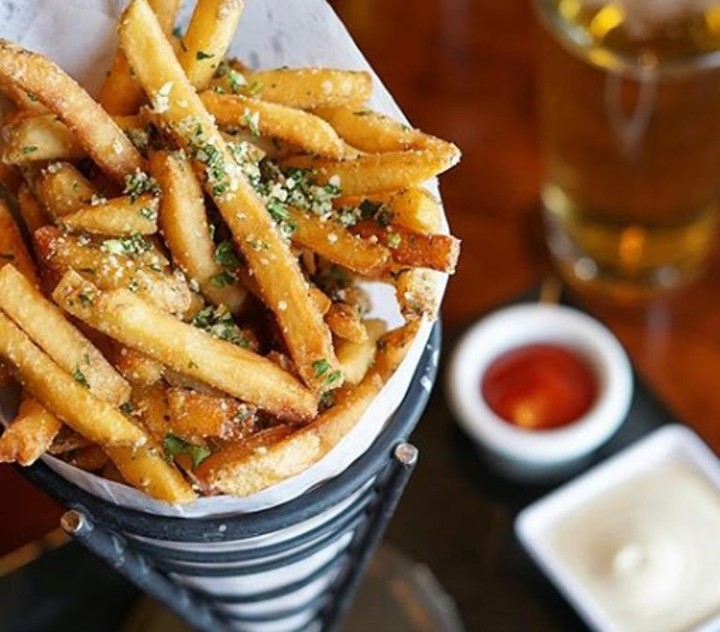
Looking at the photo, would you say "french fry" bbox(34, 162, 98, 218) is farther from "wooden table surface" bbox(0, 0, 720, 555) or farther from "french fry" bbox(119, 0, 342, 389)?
"wooden table surface" bbox(0, 0, 720, 555)

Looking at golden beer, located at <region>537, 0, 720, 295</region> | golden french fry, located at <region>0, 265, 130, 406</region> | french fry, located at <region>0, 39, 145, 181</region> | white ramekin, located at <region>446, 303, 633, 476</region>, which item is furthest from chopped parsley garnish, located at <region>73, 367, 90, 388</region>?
golden beer, located at <region>537, 0, 720, 295</region>

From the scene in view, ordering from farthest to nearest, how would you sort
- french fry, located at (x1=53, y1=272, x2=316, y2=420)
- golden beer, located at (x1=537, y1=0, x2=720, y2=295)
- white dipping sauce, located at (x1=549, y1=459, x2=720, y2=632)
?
1. golden beer, located at (x1=537, y1=0, x2=720, y2=295)
2. white dipping sauce, located at (x1=549, y1=459, x2=720, y2=632)
3. french fry, located at (x1=53, y1=272, x2=316, y2=420)

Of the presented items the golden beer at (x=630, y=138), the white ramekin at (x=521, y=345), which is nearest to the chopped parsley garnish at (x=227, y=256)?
the white ramekin at (x=521, y=345)

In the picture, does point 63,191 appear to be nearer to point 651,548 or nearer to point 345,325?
point 345,325

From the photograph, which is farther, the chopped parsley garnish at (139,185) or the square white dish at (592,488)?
the square white dish at (592,488)

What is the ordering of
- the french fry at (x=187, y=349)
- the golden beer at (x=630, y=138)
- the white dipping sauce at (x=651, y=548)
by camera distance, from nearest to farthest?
the french fry at (x=187, y=349) → the white dipping sauce at (x=651, y=548) → the golden beer at (x=630, y=138)

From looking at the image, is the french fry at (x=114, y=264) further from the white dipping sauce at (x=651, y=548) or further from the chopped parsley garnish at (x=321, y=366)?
the white dipping sauce at (x=651, y=548)

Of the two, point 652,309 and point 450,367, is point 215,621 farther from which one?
point 652,309
